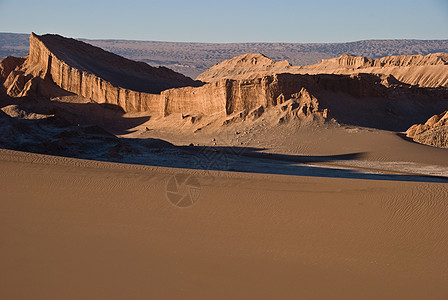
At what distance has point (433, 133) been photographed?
71.9 feet

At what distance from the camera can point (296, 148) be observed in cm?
2111

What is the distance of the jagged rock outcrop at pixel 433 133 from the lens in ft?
70.9

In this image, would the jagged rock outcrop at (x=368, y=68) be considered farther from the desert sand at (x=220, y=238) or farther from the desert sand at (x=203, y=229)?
the desert sand at (x=220, y=238)

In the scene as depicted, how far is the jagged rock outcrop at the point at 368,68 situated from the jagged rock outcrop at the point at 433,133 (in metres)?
26.7

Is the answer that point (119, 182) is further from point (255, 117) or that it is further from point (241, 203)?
point (255, 117)

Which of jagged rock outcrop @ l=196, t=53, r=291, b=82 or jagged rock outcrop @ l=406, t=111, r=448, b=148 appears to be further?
jagged rock outcrop @ l=196, t=53, r=291, b=82

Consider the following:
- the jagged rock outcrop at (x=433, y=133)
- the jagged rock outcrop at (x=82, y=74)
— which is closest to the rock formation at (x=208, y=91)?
the jagged rock outcrop at (x=82, y=74)

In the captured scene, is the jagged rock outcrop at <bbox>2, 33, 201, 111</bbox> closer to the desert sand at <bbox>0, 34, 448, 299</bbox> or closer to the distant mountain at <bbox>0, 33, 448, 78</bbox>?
the desert sand at <bbox>0, 34, 448, 299</bbox>

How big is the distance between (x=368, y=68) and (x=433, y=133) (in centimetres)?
3666

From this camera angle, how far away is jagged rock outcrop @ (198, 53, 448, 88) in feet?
169

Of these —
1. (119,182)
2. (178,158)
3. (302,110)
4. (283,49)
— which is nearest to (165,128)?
(302,110)

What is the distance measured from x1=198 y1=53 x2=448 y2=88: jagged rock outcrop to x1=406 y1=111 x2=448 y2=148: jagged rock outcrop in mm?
26654

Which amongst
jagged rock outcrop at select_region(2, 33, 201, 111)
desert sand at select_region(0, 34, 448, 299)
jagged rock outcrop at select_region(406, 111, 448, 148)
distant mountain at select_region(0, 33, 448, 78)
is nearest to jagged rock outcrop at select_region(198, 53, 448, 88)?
jagged rock outcrop at select_region(2, 33, 201, 111)

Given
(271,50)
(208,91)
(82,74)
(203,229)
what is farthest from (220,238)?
(271,50)
